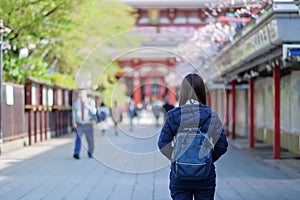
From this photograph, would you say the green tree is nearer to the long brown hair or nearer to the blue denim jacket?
the long brown hair

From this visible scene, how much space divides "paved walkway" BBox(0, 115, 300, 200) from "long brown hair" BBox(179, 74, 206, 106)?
4.07 m

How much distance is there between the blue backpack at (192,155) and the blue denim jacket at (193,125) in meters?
0.08

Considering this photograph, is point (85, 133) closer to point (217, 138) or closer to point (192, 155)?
point (217, 138)

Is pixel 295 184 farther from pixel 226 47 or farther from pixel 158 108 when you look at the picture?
pixel 158 108

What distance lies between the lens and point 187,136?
17.1 feet

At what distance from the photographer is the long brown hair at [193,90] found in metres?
5.48

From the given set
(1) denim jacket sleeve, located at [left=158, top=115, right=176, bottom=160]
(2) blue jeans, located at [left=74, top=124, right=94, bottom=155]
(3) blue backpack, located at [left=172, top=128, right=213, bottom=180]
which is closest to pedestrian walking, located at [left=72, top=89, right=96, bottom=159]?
(2) blue jeans, located at [left=74, top=124, right=94, bottom=155]

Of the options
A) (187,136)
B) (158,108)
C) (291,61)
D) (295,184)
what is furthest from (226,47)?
(187,136)

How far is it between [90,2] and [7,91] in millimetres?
4319

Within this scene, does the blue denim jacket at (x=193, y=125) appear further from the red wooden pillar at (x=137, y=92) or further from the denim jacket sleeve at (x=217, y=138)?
the red wooden pillar at (x=137, y=92)

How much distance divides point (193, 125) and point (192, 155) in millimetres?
280

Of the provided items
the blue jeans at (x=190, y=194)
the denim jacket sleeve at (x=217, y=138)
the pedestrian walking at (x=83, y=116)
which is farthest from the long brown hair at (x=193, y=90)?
A: the pedestrian walking at (x=83, y=116)

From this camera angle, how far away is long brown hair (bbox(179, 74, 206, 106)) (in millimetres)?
5477

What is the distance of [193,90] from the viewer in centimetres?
549
